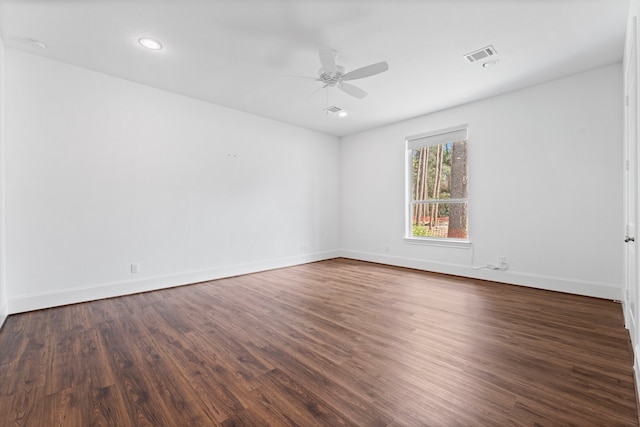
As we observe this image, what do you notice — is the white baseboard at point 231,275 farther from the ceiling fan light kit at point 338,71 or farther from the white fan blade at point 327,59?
the white fan blade at point 327,59

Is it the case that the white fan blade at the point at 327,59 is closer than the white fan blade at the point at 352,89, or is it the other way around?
the white fan blade at the point at 327,59

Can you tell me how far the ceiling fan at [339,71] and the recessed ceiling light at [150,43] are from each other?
1.69m

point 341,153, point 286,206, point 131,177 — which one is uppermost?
point 341,153

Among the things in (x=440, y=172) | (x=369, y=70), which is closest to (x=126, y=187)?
(x=369, y=70)

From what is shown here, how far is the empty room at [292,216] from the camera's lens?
1714 mm

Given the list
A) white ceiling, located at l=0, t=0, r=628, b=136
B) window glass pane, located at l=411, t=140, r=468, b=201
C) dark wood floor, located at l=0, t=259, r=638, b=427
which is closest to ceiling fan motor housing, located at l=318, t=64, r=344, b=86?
white ceiling, located at l=0, t=0, r=628, b=136

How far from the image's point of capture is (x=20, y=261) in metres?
3.00

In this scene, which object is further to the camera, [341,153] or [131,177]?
[341,153]

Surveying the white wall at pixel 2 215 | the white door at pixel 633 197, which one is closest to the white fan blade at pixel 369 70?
the white door at pixel 633 197

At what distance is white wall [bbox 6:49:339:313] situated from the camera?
10.0ft

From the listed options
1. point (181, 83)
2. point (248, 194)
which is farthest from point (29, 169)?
point (248, 194)

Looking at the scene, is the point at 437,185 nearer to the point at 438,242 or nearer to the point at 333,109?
the point at 438,242

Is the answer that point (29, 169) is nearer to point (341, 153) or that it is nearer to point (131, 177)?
point (131, 177)

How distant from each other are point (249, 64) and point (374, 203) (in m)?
3.63
